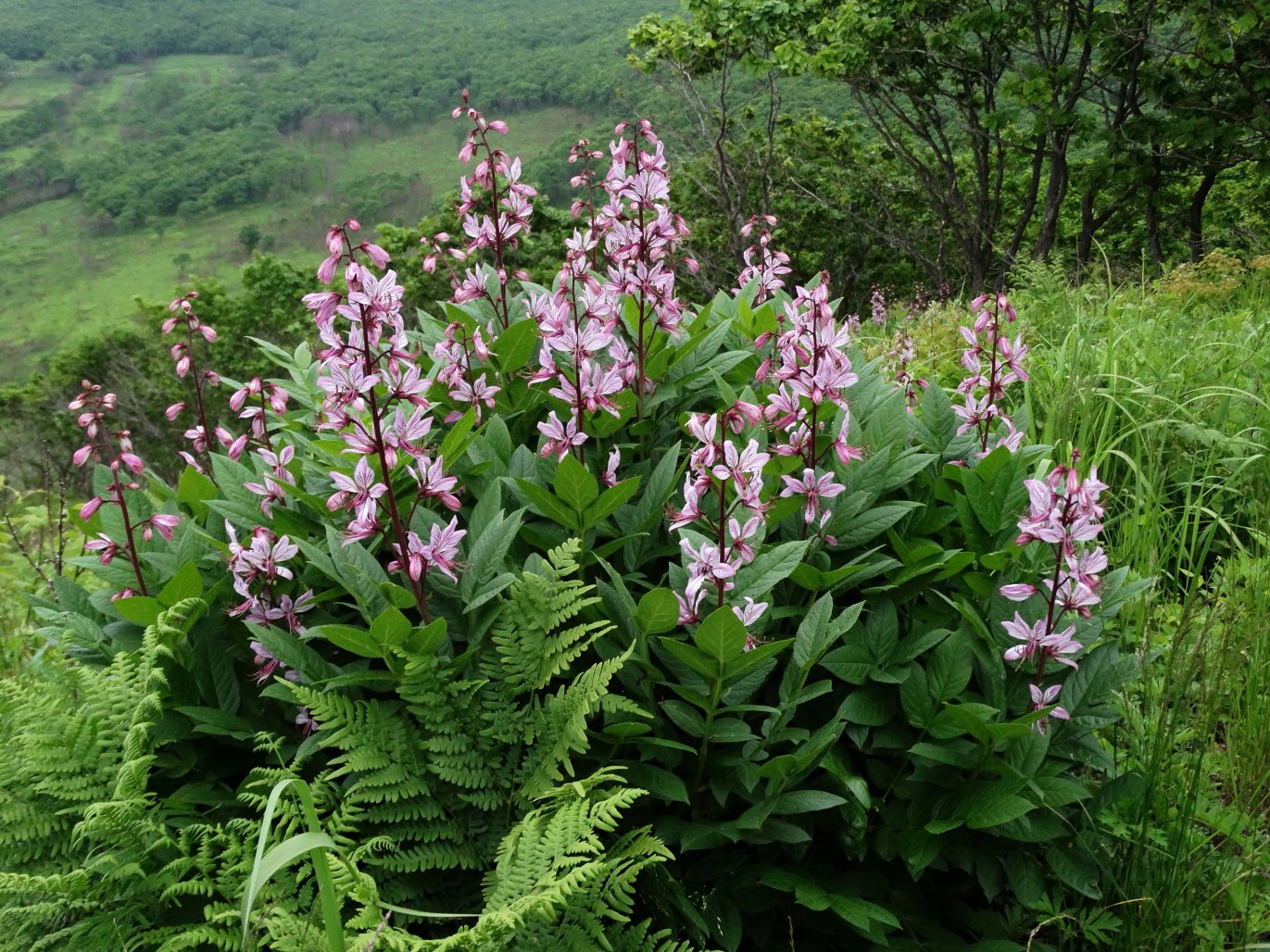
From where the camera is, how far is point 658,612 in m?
1.63

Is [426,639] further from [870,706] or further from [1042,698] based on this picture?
[1042,698]

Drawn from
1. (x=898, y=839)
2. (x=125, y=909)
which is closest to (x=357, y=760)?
(x=125, y=909)

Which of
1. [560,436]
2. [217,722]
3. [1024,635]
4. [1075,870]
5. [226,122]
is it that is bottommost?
[1075,870]

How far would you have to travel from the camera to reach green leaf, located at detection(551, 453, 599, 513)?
1.77 metres

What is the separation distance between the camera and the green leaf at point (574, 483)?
1.77 metres

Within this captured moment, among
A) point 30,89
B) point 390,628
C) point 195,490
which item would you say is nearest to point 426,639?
point 390,628

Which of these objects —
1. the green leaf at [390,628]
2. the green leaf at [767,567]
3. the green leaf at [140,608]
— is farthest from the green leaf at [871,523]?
the green leaf at [140,608]

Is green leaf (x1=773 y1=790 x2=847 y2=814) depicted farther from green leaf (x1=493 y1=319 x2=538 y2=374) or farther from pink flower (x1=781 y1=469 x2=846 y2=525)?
green leaf (x1=493 y1=319 x2=538 y2=374)

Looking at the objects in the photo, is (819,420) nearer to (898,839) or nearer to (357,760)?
(898,839)

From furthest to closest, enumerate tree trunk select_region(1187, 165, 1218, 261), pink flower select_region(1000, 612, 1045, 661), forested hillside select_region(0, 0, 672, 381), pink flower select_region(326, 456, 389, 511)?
forested hillside select_region(0, 0, 672, 381) → tree trunk select_region(1187, 165, 1218, 261) → pink flower select_region(1000, 612, 1045, 661) → pink flower select_region(326, 456, 389, 511)

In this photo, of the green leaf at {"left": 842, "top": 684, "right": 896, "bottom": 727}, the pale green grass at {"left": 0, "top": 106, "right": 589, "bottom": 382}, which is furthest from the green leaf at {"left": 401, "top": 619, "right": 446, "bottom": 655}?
the pale green grass at {"left": 0, "top": 106, "right": 589, "bottom": 382}

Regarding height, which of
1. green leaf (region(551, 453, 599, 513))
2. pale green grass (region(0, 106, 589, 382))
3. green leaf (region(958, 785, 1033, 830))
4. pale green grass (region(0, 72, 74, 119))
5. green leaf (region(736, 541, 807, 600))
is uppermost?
pale green grass (region(0, 72, 74, 119))

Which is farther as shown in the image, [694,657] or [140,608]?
[140,608]

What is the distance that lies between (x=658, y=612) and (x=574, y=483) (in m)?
0.35
